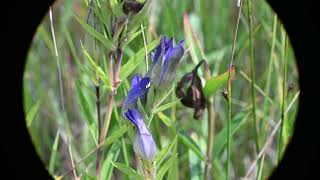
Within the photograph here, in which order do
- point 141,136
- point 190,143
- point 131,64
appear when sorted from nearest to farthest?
point 141,136
point 131,64
point 190,143

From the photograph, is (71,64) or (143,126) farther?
(71,64)

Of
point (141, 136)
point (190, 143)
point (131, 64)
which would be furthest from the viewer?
point (190, 143)

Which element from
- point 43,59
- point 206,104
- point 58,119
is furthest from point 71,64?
point 206,104

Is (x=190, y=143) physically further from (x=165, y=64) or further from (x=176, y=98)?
(x=165, y=64)

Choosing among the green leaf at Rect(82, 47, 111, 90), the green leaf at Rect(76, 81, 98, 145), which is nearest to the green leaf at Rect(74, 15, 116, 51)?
the green leaf at Rect(82, 47, 111, 90)

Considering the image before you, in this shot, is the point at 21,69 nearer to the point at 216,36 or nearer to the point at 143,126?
the point at 143,126

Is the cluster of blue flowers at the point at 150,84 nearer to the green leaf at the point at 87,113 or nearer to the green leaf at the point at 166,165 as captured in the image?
the green leaf at the point at 166,165

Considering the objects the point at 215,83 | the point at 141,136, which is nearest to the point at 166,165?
the point at 141,136
